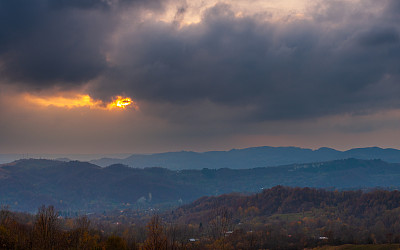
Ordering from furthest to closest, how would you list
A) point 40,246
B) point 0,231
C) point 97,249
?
point 97,249
point 0,231
point 40,246

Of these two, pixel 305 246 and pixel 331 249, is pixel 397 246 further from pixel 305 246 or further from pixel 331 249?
pixel 305 246

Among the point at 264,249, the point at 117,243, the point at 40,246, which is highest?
the point at 40,246

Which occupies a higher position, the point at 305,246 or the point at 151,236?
the point at 151,236

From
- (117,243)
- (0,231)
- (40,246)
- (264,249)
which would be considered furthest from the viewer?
(264,249)

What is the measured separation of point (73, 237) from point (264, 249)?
430 ft

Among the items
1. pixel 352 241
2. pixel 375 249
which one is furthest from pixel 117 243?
pixel 352 241

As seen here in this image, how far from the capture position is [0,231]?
70188 mm

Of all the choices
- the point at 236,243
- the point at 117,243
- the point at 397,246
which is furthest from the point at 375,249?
the point at 117,243

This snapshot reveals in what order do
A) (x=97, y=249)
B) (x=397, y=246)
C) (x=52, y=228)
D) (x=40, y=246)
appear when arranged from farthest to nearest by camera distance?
1. (x=397, y=246)
2. (x=97, y=249)
3. (x=52, y=228)
4. (x=40, y=246)

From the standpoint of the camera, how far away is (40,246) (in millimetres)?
59562

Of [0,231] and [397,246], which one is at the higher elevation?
[0,231]

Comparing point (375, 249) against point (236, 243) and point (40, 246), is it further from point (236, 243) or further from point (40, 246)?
point (40, 246)

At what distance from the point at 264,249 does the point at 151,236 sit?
498ft

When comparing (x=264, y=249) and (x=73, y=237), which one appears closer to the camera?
(x=73, y=237)
